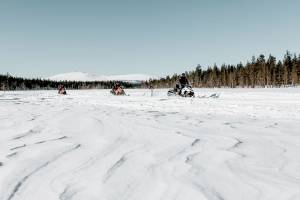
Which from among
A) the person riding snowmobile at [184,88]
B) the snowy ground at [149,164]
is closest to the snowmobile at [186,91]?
the person riding snowmobile at [184,88]

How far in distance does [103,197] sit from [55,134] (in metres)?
3.13

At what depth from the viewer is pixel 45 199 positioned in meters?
2.52

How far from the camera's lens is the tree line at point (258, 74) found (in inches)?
3743

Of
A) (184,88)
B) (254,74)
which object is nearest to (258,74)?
(254,74)

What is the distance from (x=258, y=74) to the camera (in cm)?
10238

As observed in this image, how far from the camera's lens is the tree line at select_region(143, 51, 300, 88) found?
95062mm

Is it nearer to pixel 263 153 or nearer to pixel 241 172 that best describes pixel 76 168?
pixel 241 172

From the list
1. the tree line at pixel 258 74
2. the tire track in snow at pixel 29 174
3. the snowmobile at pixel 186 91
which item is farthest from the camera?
the tree line at pixel 258 74

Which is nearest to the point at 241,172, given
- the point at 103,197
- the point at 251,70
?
the point at 103,197

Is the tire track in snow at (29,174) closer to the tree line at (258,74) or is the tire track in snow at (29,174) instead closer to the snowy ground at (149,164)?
the snowy ground at (149,164)

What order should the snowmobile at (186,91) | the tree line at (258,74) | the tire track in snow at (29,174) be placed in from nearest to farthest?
the tire track in snow at (29,174), the snowmobile at (186,91), the tree line at (258,74)

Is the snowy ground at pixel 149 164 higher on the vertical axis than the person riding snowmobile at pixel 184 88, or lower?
lower

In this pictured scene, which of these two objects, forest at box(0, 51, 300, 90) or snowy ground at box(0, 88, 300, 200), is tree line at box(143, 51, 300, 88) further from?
snowy ground at box(0, 88, 300, 200)

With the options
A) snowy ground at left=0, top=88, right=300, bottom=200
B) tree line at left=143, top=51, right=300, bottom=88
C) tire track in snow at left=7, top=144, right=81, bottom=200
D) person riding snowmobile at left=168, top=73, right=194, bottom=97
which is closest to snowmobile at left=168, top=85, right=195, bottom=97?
person riding snowmobile at left=168, top=73, right=194, bottom=97
